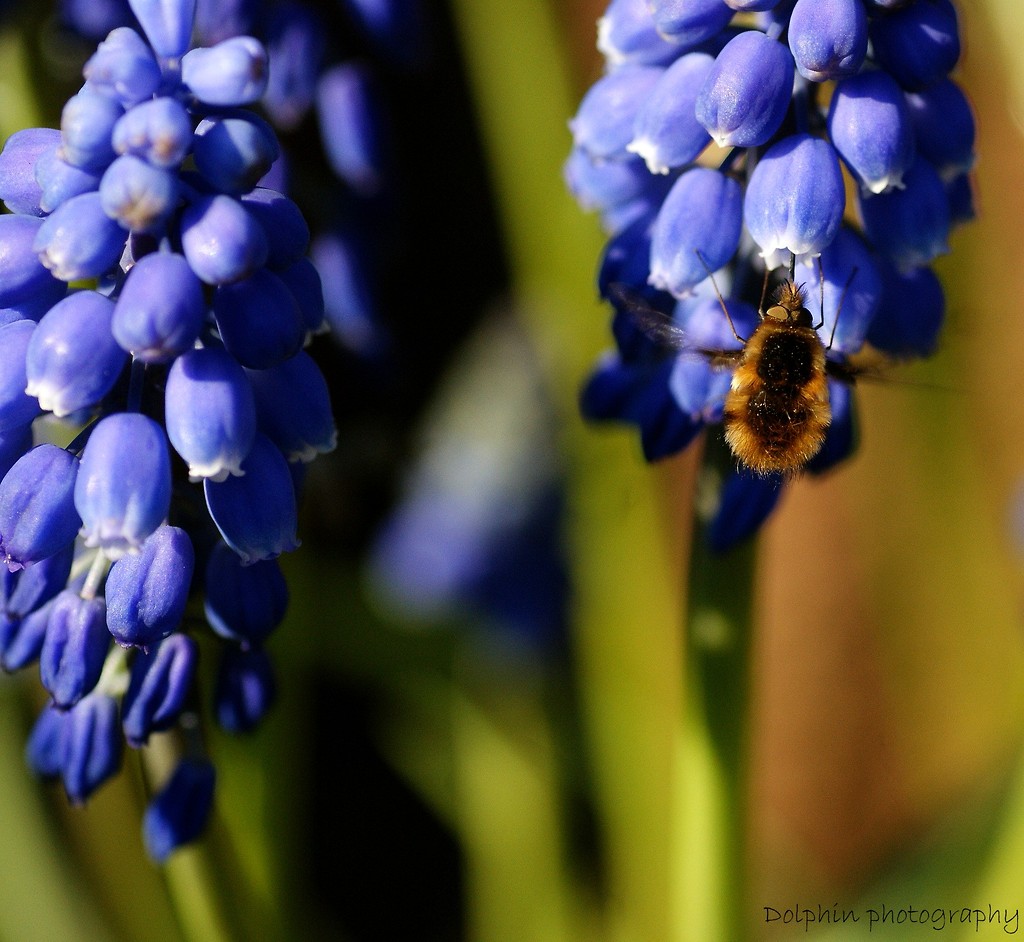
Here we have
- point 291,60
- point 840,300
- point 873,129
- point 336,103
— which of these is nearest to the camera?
point 873,129

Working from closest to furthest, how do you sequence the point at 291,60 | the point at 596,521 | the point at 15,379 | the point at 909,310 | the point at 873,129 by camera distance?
1. the point at 15,379
2. the point at 873,129
3. the point at 909,310
4. the point at 291,60
5. the point at 596,521

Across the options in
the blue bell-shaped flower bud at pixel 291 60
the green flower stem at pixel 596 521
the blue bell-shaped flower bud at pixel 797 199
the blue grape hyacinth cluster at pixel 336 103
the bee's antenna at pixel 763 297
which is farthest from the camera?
A: the green flower stem at pixel 596 521

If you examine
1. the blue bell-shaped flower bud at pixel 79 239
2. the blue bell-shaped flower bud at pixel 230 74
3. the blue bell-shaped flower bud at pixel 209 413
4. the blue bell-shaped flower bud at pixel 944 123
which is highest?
the blue bell-shaped flower bud at pixel 230 74

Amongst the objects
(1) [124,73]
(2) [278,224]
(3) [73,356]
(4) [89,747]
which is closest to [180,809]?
(4) [89,747]

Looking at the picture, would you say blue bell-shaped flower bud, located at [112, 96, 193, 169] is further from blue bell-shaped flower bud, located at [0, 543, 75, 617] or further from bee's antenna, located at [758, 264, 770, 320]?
bee's antenna, located at [758, 264, 770, 320]

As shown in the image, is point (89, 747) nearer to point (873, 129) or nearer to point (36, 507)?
point (36, 507)

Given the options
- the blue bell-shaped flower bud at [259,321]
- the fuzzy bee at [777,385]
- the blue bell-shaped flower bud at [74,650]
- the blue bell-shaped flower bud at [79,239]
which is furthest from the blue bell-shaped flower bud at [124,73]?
the fuzzy bee at [777,385]

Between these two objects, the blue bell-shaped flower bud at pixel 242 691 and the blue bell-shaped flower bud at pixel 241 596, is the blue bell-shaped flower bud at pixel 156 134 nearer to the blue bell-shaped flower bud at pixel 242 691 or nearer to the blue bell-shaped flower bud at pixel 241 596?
the blue bell-shaped flower bud at pixel 241 596
